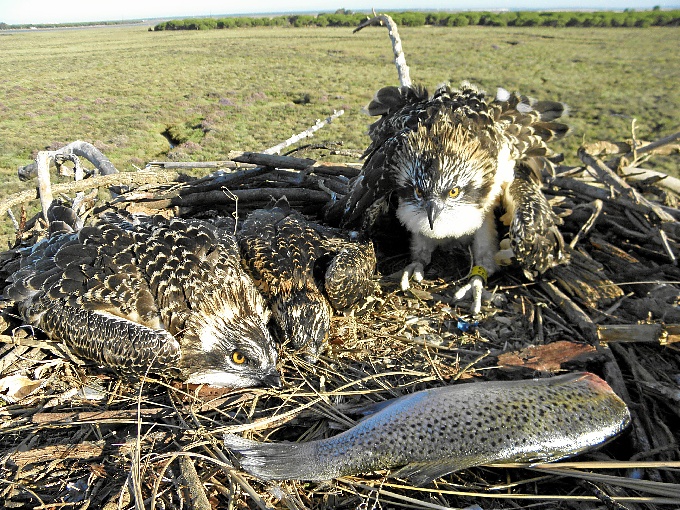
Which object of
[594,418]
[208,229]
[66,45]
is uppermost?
[66,45]

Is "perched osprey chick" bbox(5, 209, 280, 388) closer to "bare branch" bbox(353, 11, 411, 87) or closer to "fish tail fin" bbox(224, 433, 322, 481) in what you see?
"fish tail fin" bbox(224, 433, 322, 481)

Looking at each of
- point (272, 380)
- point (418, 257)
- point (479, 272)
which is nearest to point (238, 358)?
point (272, 380)

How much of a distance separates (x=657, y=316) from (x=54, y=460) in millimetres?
4511

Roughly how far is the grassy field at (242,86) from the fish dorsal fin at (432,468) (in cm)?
361

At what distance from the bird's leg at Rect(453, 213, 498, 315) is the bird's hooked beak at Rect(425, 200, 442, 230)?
83 cm

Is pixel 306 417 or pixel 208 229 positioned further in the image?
pixel 208 229

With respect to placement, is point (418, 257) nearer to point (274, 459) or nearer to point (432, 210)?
point (432, 210)

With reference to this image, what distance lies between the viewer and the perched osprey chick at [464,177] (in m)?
3.51

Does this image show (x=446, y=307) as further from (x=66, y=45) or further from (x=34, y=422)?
(x=66, y=45)

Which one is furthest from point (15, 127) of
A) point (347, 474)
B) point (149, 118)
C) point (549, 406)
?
point (549, 406)

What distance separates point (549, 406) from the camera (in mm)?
2639

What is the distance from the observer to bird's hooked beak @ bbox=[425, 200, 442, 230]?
3391 mm

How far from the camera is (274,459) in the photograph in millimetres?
2400

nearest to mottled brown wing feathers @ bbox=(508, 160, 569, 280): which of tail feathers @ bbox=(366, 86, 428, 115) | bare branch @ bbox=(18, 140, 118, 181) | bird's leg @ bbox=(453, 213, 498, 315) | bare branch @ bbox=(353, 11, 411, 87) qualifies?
bird's leg @ bbox=(453, 213, 498, 315)
